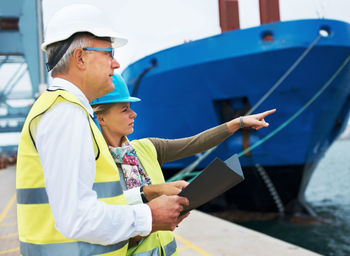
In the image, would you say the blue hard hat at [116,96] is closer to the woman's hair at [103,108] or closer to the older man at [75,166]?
the woman's hair at [103,108]

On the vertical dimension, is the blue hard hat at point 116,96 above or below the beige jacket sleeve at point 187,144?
above

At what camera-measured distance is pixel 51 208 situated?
937 millimetres

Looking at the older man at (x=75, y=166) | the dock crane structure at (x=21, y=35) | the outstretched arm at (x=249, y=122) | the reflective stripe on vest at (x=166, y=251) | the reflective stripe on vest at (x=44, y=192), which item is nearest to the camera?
the older man at (x=75, y=166)

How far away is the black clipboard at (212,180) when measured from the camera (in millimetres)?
1074

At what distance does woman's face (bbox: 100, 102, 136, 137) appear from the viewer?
1515 millimetres

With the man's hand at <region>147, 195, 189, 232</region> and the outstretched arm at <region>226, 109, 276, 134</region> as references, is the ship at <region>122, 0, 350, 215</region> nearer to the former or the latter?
the outstretched arm at <region>226, 109, 276, 134</region>

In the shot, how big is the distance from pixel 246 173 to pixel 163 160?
21.5 feet

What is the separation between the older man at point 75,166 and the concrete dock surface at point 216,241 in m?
2.60

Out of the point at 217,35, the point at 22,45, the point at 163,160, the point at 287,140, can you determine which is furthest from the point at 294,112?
the point at 22,45

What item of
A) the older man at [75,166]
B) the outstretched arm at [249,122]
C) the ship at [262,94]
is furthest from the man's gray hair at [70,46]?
the ship at [262,94]

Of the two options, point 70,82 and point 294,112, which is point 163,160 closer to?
point 70,82

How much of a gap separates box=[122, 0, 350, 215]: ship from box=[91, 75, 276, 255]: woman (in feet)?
16.9

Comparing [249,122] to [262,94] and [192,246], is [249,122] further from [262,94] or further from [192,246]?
[262,94]

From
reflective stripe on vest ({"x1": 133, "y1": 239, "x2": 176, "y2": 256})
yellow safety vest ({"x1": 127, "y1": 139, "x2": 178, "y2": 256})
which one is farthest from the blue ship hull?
reflective stripe on vest ({"x1": 133, "y1": 239, "x2": 176, "y2": 256})
